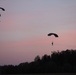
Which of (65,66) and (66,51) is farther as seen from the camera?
(66,51)

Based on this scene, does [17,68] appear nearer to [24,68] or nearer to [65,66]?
[24,68]

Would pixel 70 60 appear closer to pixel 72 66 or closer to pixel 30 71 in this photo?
pixel 72 66

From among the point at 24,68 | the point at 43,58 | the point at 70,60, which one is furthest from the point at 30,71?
the point at 43,58

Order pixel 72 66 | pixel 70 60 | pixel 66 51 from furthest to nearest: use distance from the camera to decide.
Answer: pixel 66 51 → pixel 70 60 → pixel 72 66

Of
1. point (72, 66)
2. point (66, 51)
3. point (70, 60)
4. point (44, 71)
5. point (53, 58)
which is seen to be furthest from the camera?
point (66, 51)

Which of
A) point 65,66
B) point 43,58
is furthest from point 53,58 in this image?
point 65,66

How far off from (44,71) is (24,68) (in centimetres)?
797

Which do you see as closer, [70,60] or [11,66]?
[11,66]

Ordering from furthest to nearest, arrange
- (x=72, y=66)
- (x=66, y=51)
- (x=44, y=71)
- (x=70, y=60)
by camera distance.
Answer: (x=66, y=51) → (x=70, y=60) → (x=72, y=66) → (x=44, y=71)

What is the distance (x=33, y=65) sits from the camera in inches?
4279

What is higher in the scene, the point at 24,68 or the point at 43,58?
the point at 43,58

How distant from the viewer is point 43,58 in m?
131

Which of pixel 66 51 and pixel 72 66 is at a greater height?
pixel 66 51

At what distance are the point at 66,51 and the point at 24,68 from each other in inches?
1376
